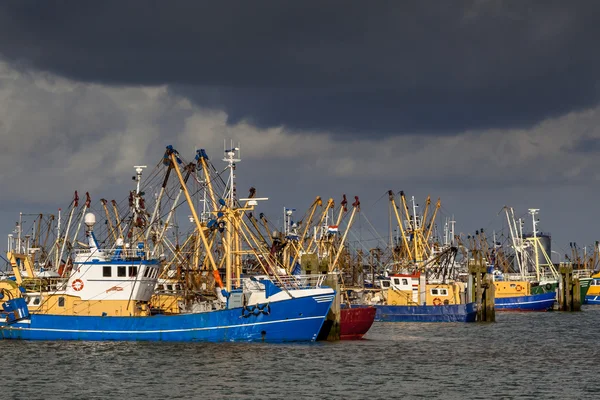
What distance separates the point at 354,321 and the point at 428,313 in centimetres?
2276

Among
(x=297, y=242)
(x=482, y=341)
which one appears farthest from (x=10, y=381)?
(x=297, y=242)

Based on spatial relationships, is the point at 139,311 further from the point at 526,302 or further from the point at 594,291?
the point at 594,291

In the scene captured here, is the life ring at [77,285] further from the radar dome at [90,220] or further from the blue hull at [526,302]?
the blue hull at [526,302]

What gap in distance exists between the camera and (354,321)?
6794 centimetres

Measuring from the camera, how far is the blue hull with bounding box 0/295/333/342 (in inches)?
2328

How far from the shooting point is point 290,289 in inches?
2383

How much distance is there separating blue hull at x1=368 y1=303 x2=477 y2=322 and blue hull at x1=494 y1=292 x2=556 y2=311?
2956 cm

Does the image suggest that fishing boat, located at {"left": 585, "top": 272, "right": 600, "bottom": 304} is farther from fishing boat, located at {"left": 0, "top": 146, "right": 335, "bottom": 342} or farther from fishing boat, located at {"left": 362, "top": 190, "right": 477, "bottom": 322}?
fishing boat, located at {"left": 0, "top": 146, "right": 335, "bottom": 342}

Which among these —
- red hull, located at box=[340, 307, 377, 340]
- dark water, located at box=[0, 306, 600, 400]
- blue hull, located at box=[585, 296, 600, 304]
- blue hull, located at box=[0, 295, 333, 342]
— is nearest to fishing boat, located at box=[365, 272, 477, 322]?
dark water, located at box=[0, 306, 600, 400]

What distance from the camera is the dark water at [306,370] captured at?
43.4 metres

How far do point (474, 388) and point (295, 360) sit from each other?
11615 millimetres

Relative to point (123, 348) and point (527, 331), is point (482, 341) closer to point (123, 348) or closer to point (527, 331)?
point (527, 331)

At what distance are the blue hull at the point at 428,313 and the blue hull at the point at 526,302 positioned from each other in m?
29.6

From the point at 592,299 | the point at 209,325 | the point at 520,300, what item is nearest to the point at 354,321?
the point at 209,325
